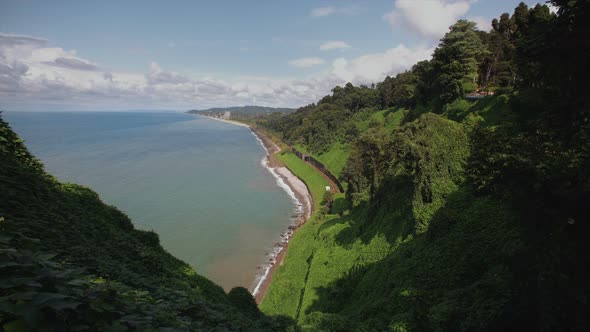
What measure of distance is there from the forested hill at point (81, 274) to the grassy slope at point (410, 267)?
191 inches

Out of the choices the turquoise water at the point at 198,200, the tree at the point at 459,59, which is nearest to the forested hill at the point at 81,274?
the turquoise water at the point at 198,200

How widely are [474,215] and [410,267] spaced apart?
3690 millimetres

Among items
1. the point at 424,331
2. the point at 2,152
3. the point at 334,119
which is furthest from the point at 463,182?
the point at 334,119

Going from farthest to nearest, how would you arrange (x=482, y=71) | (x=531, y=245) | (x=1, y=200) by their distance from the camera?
(x=482, y=71) < (x=1, y=200) < (x=531, y=245)

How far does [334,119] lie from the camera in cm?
9131

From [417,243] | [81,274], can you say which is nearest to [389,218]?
[417,243]

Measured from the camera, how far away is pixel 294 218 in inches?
1868

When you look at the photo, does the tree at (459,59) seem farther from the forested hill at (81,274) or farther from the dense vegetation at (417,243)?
the forested hill at (81,274)

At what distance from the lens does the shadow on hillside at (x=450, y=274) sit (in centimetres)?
832

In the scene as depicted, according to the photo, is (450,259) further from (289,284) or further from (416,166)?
(289,284)

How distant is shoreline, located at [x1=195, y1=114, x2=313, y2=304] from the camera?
29891mm

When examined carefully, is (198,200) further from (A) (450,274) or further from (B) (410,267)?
(A) (450,274)

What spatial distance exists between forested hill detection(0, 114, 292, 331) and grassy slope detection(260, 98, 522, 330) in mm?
4843

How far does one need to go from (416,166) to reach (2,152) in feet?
65.9
